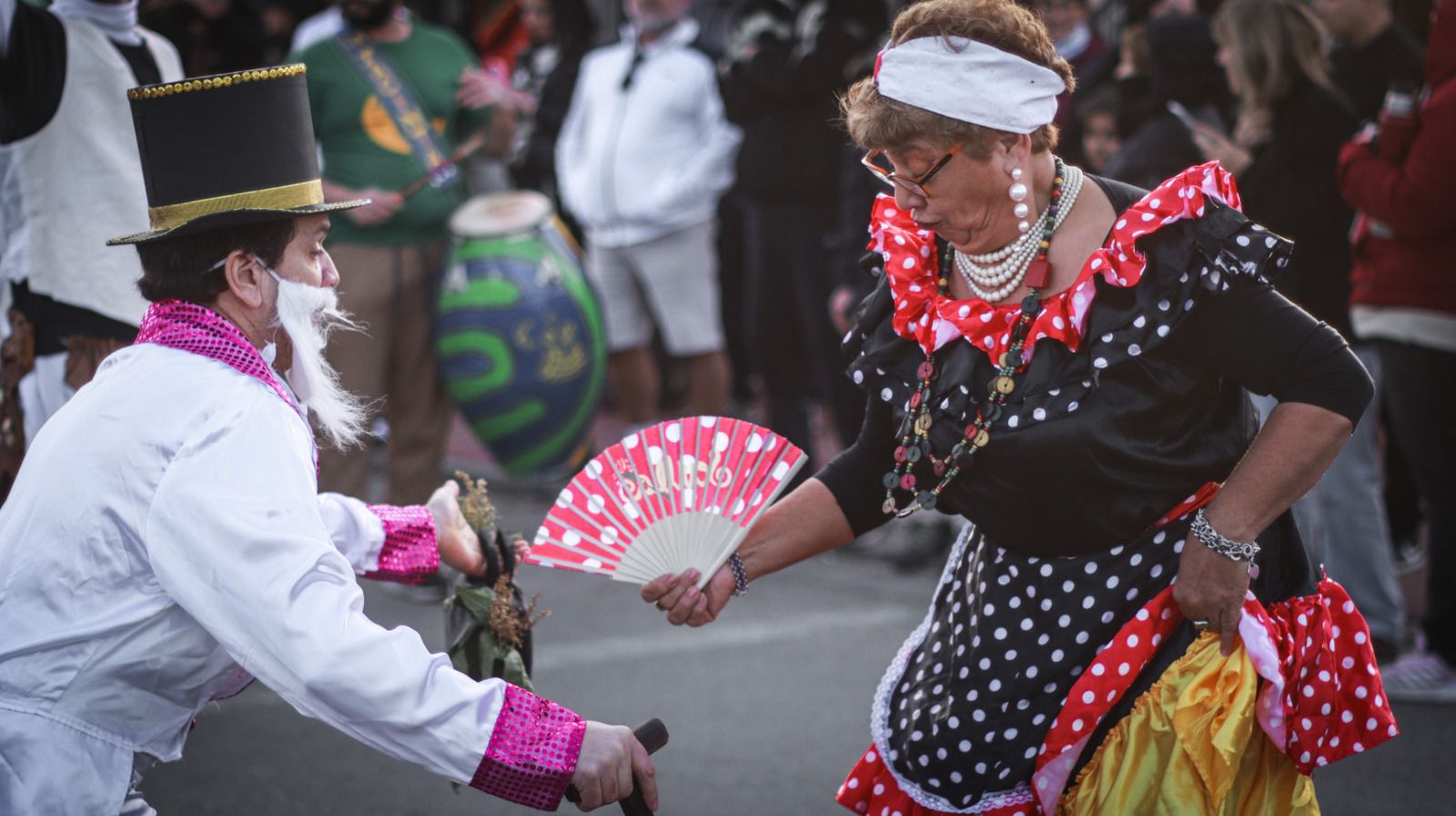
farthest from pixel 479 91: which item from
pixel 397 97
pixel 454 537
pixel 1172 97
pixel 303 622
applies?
pixel 303 622

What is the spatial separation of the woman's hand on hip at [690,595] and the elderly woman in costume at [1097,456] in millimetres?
342

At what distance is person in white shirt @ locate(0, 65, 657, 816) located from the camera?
207 centimetres

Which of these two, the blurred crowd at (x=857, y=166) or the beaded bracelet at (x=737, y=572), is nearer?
the beaded bracelet at (x=737, y=572)

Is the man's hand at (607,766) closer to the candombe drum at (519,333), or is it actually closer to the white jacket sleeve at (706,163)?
the candombe drum at (519,333)

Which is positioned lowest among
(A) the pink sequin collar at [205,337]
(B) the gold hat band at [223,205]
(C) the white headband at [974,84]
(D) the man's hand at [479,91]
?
(D) the man's hand at [479,91]

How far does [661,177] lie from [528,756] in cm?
515

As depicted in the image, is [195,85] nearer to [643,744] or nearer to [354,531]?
[354,531]

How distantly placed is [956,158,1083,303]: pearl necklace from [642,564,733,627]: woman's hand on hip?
656mm

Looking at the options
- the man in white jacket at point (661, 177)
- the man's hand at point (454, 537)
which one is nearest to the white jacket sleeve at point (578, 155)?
the man in white jacket at point (661, 177)

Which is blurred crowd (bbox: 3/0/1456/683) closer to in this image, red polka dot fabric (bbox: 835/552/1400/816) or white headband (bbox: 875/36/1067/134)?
white headband (bbox: 875/36/1067/134)

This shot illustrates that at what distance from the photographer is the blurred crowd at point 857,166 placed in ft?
15.1

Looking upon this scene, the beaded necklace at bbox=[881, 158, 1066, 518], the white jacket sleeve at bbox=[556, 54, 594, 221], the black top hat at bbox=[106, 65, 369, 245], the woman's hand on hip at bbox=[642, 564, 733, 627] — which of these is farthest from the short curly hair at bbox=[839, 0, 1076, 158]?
the white jacket sleeve at bbox=[556, 54, 594, 221]

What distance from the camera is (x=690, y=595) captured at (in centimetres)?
260

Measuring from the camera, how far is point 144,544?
2143 mm
